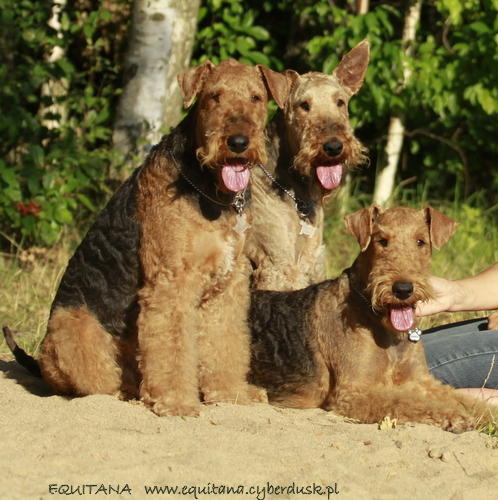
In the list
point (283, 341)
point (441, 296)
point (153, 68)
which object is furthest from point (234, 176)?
point (153, 68)

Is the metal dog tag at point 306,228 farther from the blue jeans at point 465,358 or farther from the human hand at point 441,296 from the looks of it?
the blue jeans at point 465,358

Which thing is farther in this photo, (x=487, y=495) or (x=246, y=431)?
(x=246, y=431)

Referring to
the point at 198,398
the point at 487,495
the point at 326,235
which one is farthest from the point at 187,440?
the point at 326,235

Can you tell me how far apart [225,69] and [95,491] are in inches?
88.8

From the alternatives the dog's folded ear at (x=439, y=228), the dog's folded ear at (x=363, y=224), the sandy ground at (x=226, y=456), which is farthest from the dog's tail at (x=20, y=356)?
the dog's folded ear at (x=439, y=228)

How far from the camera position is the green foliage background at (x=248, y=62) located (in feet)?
21.5

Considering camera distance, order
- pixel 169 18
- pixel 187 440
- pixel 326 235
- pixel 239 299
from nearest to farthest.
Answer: pixel 187 440 < pixel 239 299 < pixel 169 18 < pixel 326 235

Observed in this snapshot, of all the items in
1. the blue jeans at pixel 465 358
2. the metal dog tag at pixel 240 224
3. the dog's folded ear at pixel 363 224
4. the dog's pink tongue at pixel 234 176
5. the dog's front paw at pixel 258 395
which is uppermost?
the dog's pink tongue at pixel 234 176

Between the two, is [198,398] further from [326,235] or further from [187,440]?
[326,235]

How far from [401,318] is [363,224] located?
57 centimetres

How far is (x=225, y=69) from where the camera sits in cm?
397

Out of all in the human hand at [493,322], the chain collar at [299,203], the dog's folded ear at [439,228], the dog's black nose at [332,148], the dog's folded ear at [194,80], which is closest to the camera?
the dog's folded ear at [194,80]

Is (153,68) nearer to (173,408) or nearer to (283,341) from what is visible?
(283,341)

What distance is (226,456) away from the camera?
128 inches
